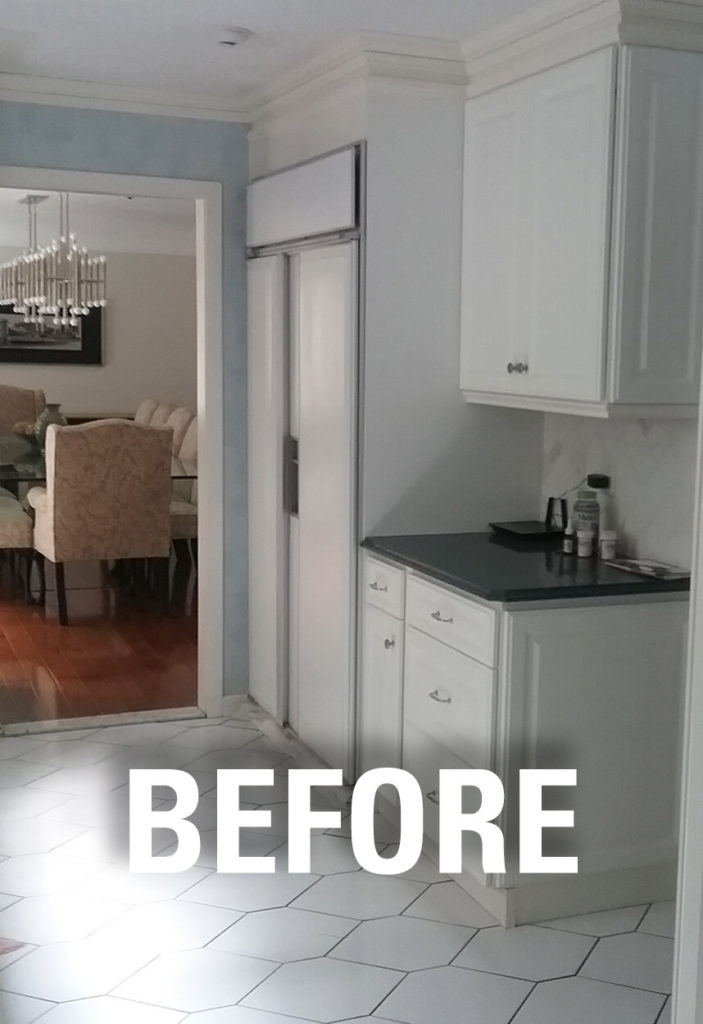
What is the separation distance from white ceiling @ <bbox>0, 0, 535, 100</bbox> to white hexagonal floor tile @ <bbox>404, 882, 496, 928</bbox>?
93.2 inches

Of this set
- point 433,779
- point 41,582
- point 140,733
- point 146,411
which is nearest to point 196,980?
point 433,779

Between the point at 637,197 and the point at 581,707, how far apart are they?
4.21 ft

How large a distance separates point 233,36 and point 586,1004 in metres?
2.76

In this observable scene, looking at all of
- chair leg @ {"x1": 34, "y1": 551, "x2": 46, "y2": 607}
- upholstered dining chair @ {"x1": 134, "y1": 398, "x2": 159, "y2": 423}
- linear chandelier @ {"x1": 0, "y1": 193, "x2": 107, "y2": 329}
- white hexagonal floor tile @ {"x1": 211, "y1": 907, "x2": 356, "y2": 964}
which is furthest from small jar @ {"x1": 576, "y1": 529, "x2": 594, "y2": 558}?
upholstered dining chair @ {"x1": 134, "y1": 398, "x2": 159, "y2": 423}

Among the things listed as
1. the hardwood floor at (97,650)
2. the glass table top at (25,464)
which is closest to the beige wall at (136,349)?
the glass table top at (25,464)

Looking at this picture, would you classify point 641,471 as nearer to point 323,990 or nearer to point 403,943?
point 403,943

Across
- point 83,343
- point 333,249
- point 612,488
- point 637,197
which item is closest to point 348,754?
point 612,488

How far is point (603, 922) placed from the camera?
10.3ft

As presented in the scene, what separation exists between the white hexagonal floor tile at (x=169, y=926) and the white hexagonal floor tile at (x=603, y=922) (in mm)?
773

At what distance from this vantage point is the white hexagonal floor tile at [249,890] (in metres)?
3.19

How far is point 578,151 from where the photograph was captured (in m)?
3.10

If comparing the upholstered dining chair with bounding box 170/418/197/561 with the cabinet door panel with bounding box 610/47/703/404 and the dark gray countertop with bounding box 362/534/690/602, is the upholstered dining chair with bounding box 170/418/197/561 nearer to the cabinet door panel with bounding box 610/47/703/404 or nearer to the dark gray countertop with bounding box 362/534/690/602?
the dark gray countertop with bounding box 362/534/690/602

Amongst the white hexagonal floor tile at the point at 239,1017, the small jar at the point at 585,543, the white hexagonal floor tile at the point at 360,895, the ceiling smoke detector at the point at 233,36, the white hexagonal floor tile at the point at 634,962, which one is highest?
the ceiling smoke detector at the point at 233,36

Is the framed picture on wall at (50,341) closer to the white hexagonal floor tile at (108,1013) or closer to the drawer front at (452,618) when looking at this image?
the drawer front at (452,618)
